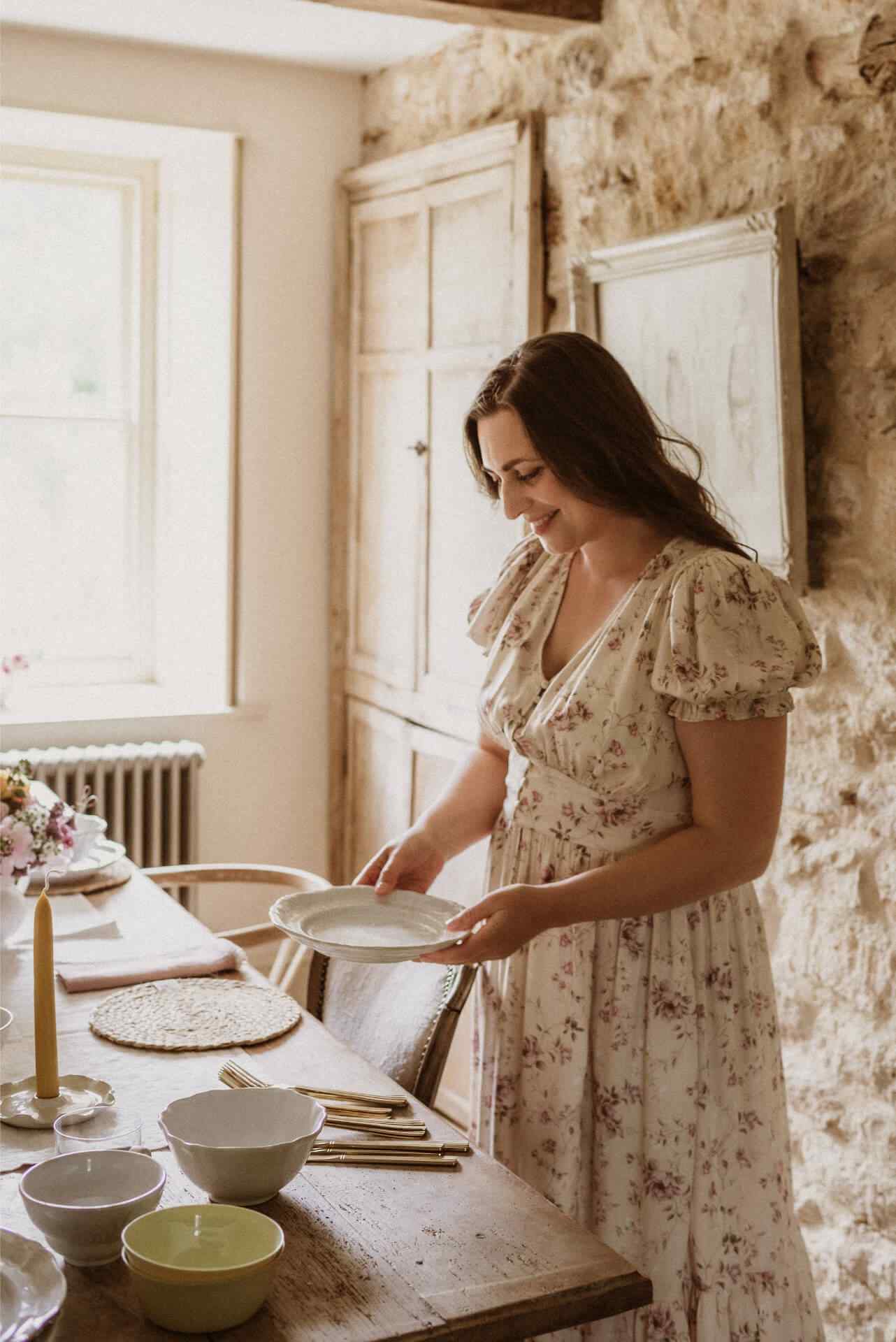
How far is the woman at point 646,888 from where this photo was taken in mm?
1709

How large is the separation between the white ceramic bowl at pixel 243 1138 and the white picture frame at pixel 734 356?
4.26 ft

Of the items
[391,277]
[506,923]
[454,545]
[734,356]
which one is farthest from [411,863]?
[391,277]

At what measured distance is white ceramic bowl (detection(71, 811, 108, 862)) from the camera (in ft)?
7.61

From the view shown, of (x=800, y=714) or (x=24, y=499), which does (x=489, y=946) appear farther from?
(x=24, y=499)

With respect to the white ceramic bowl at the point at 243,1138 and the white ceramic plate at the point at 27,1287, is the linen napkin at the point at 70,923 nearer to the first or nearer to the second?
the white ceramic bowl at the point at 243,1138

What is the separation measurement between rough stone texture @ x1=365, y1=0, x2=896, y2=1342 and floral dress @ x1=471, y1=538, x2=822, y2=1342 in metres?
0.52

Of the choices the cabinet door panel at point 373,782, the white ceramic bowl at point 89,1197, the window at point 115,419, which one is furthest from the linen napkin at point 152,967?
the window at point 115,419

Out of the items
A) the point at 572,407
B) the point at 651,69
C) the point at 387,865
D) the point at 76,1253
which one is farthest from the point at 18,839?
the point at 651,69

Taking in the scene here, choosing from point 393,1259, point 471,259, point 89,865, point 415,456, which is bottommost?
point 393,1259

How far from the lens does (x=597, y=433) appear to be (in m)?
1.79

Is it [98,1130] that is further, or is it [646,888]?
[646,888]

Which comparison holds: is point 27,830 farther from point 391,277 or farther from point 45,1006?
point 391,277

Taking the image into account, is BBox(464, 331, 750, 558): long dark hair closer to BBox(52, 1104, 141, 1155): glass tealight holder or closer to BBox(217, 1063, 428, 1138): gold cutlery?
BBox(217, 1063, 428, 1138): gold cutlery

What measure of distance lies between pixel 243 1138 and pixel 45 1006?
27 cm
